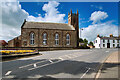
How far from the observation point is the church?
39406 millimetres

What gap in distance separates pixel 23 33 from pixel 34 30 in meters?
4.83

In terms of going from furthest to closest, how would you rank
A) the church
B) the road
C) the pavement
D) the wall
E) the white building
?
the white building < the church < the wall < the road < the pavement

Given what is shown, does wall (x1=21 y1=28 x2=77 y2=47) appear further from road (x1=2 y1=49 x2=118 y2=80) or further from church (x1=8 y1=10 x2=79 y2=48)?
road (x1=2 y1=49 x2=118 y2=80)

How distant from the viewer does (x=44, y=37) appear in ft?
137

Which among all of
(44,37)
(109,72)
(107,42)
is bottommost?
(109,72)

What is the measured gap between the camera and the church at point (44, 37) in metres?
39.4

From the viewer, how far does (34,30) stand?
40.4 m

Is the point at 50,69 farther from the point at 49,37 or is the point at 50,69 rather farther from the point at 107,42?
the point at 107,42

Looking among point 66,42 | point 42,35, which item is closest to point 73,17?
point 66,42

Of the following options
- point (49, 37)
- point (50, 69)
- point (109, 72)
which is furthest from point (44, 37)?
point (109, 72)

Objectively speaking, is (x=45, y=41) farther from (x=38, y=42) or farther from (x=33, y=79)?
(x=33, y=79)

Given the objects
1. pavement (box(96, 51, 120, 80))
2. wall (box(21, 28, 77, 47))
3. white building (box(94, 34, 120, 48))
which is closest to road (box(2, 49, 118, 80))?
pavement (box(96, 51, 120, 80))

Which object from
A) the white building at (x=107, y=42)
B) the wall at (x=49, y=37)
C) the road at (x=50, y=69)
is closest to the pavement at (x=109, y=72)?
the road at (x=50, y=69)

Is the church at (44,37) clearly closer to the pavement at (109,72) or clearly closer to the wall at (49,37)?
the wall at (49,37)
